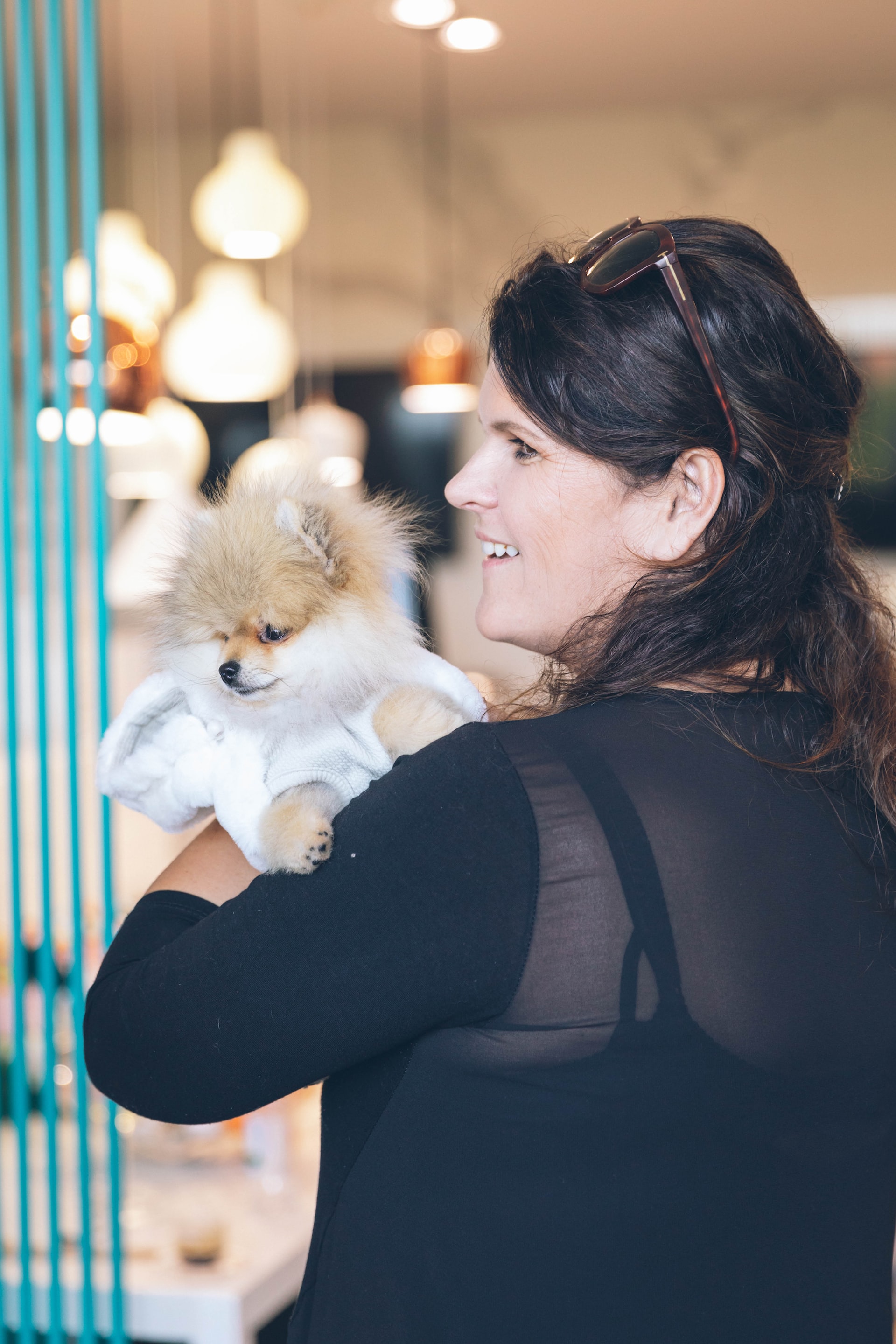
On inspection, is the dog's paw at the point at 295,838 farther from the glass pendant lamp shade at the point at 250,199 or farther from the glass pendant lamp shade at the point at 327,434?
the glass pendant lamp shade at the point at 327,434

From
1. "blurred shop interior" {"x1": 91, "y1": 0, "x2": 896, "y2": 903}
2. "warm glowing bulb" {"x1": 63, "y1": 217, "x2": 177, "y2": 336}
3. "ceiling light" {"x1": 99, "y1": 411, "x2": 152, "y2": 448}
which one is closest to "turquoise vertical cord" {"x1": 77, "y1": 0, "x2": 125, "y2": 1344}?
"warm glowing bulb" {"x1": 63, "y1": 217, "x2": 177, "y2": 336}

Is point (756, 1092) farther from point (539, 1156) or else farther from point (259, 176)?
point (259, 176)

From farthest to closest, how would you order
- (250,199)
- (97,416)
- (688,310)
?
(250,199), (97,416), (688,310)

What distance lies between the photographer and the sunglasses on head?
86cm

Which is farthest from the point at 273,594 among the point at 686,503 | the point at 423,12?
the point at 423,12

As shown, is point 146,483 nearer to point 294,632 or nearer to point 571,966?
point 294,632

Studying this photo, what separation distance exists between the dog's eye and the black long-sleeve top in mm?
219

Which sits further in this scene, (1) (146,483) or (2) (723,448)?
(1) (146,483)

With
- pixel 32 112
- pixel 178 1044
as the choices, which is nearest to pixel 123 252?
pixel 32 112

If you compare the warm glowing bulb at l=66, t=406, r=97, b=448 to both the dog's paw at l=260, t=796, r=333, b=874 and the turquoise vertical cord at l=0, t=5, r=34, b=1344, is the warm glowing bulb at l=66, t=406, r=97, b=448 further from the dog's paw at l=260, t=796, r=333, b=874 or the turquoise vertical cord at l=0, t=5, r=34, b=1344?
the dog's paw at l=260, t=796, r=333, b=874

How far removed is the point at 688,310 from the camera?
0.86 m

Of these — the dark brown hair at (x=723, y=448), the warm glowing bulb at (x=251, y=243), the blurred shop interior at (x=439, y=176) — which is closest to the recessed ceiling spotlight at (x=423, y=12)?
the blurred shop interior at (x=439, y=176)

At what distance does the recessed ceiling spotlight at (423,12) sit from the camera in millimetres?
3213

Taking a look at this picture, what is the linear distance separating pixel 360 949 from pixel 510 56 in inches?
158
